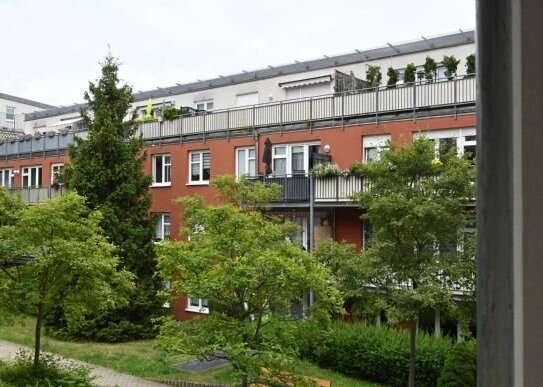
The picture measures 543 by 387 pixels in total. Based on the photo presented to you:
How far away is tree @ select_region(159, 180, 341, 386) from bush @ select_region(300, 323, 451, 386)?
13.3 feet

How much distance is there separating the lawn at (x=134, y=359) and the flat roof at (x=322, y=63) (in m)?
9.09

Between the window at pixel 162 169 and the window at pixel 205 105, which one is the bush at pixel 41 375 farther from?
the window at pixel 205 105

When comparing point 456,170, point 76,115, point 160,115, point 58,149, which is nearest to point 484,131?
point 456,170

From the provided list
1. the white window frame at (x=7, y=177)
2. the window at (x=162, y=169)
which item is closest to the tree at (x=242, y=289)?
the window at (x=162, y=169)

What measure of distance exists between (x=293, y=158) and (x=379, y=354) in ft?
25.1

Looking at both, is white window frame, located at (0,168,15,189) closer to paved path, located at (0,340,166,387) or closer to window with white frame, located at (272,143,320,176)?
paved path, located at (0,340,166,387)

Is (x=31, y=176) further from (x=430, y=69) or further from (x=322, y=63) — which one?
(x=430, y=69)

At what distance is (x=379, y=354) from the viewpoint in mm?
14109

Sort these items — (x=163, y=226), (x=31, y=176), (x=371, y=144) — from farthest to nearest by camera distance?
(x=31, y=176) → (x=163, y=226) → (x=371, y=144)

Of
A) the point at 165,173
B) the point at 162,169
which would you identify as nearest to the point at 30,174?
Result: the point at 162,169

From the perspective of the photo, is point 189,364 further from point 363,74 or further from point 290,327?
point 363,74

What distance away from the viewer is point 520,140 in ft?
4.33

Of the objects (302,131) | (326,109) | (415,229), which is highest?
(326,109)

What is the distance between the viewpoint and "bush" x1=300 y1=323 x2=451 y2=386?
1352cm
